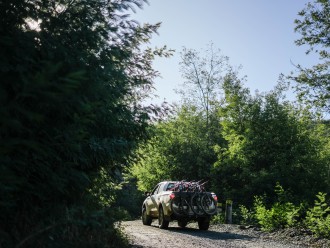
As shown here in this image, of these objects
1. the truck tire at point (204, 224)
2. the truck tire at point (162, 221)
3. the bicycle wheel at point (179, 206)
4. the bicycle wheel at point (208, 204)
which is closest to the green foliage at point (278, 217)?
the bicycle wheel at point (208, 204)

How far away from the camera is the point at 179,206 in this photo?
602 inches

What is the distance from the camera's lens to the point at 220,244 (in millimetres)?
11219

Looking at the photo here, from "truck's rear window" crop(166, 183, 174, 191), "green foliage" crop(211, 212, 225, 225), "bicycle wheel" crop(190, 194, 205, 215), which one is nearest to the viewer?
"bicycle wheel" crop(190, 194, 205, 215)

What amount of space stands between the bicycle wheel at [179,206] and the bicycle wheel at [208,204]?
0.67 m

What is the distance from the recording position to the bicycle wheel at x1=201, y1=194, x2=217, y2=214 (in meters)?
15.4

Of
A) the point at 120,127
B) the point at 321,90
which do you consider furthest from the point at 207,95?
the point at 120,127

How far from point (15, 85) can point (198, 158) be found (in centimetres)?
2412

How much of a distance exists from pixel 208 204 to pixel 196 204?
0.48m

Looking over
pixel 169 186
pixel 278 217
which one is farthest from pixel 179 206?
pixel 278 217

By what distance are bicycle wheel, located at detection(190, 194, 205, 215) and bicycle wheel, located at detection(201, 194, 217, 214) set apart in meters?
0.12

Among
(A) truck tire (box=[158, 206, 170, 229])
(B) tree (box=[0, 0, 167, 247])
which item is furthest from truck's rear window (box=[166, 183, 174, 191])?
(B) tree (box=[0, 0, 167, 247])

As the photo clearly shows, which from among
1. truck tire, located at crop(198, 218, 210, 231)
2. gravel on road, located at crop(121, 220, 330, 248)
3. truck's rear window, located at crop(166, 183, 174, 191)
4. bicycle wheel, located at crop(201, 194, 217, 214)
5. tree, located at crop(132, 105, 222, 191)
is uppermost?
tree, located at crop(132, 105, 222, 191)

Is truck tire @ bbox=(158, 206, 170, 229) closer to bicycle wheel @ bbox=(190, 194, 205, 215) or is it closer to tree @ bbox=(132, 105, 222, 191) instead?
bicycle wheel @ bbox=(190, 194, 205, 215)

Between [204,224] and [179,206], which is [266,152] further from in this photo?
[179,206]
